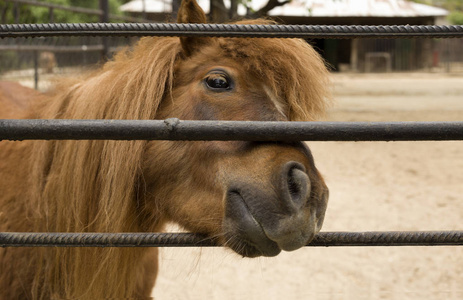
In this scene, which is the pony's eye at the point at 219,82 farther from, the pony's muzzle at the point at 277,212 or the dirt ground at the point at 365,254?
the dirt ground at the point at 365,254

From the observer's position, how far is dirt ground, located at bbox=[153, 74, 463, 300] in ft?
13.0

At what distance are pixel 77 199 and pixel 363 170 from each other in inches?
234

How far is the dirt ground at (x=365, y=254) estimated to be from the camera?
3.97m

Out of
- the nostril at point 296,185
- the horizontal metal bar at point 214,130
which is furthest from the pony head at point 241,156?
the horizontal metal bar at point 214,130

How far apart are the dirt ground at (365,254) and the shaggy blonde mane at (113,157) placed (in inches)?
16.5

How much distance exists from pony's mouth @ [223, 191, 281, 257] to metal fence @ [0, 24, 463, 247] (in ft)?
0.59

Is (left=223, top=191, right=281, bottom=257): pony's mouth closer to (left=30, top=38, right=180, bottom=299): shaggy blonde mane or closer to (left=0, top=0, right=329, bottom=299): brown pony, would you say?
(left=0, top=0, right=329, bottom=299): brown pony

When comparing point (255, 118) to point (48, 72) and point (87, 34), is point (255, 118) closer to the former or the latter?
point (87, 34)

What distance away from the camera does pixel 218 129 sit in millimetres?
1613

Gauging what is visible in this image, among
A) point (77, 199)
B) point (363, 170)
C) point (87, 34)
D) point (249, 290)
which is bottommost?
point (363, 170)

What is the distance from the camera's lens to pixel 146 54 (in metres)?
2.30

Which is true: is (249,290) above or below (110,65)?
below

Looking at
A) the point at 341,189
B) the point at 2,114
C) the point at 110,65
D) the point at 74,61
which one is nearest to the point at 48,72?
the point at 74,61

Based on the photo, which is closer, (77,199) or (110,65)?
(77,199)
